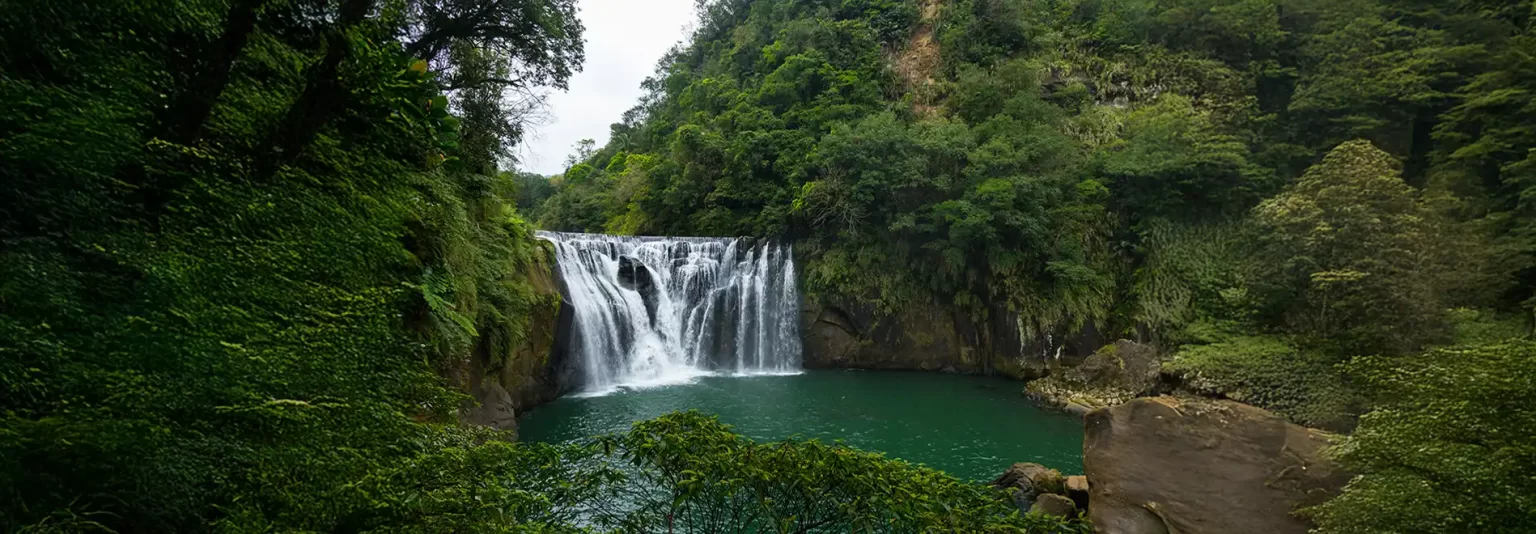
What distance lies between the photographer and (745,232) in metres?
23.0

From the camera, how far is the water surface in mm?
11336

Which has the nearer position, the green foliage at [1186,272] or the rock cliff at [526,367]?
the rock cliff at [526,367]

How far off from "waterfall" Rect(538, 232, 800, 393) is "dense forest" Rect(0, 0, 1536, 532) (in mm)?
1713

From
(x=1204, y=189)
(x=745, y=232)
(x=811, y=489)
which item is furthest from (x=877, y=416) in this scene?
(x=1204, y=189)

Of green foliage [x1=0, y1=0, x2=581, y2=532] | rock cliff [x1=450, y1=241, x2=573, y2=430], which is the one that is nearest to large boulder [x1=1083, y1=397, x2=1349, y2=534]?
green foliage [x1=0, y1=0, x2=581, y2=532]

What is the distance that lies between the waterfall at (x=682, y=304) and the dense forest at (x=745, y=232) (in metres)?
1.71

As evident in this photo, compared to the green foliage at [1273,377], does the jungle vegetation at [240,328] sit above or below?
above

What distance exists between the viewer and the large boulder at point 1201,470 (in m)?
6.14

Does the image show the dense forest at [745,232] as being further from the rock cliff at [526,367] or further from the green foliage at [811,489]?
the rock cliff at [526,367]

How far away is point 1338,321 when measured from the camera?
1143 cm

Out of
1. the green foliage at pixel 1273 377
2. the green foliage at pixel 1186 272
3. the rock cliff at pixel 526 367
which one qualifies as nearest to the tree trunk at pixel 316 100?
the rock cliff at pixel 526 367

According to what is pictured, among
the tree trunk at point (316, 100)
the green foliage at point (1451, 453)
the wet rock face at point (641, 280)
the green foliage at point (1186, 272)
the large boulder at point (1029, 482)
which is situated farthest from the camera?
the wet rock face at point (641, 280)

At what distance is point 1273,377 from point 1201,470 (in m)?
7.17

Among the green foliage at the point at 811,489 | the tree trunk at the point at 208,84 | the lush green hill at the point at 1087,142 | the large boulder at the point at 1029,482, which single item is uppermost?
the lush green hill at the point at 1087,142
